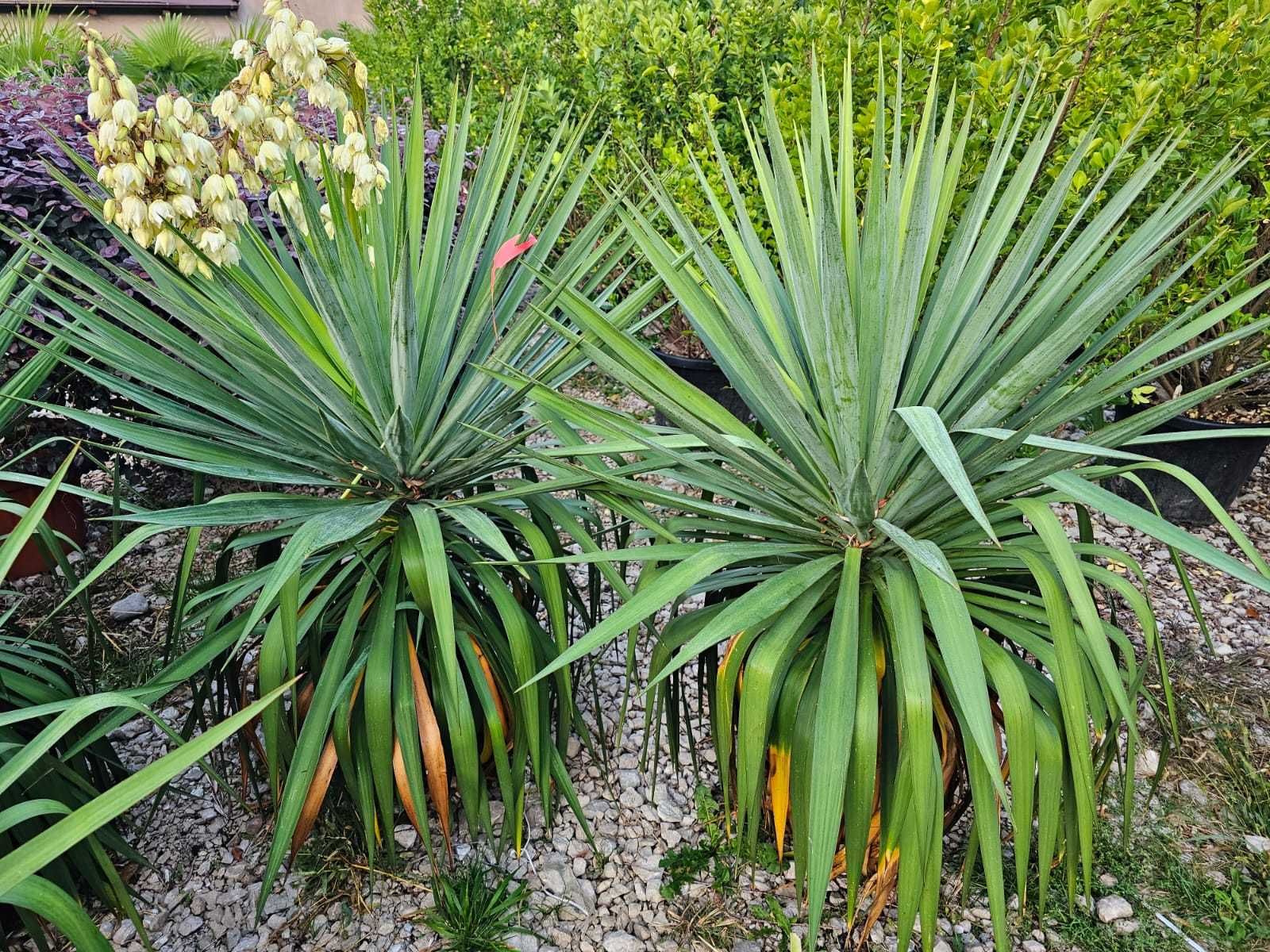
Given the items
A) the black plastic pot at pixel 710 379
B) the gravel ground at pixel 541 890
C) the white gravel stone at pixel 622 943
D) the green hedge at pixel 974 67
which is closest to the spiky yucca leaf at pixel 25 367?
the gravel ground at pixel 541 890

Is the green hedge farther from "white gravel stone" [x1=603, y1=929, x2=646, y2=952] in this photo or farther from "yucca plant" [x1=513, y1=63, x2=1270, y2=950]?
"white gravel stone" [x1=603, y1=929, x2=646, y2=952]

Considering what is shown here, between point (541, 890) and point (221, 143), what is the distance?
1.46 metres

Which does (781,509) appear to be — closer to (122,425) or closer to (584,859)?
(584,859)

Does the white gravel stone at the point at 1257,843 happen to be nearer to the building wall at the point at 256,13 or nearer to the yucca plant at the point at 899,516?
the yucca plant at the point at 899,516

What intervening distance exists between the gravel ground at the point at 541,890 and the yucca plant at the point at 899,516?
21 cm

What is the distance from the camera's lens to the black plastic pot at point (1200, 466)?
2.65 metres

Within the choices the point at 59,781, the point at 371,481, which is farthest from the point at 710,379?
the point at 59,781

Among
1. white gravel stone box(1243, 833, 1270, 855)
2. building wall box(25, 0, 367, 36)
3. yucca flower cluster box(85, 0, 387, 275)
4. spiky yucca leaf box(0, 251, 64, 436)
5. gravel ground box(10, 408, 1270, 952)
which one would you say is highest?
building wall box(25, 0, 367, 36)

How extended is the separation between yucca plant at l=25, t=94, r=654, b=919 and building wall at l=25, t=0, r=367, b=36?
1202 cm

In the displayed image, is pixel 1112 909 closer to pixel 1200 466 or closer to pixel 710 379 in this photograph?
pixel 1200 466

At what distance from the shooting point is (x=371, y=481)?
5.22 feet

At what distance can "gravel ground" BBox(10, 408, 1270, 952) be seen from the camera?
1500 millimetres

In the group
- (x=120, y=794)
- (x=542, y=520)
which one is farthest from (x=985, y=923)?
(x=120, y=794)

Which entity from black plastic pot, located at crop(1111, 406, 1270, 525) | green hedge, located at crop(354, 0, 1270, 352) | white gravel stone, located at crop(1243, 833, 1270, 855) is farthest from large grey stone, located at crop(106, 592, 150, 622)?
black plastic pot, located at crop(1111, 406, 1270, 525)
